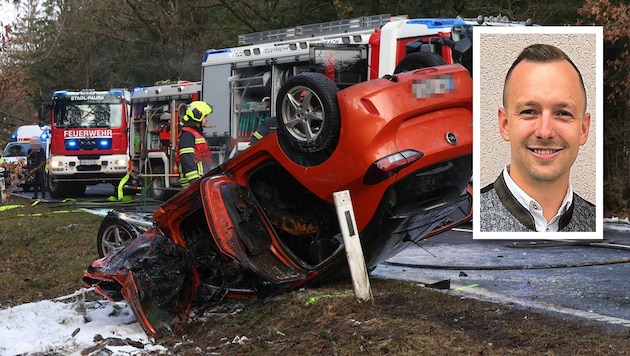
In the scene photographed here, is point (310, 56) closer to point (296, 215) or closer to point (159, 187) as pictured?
point (296, 215)

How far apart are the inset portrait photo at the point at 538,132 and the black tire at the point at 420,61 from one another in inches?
52.6

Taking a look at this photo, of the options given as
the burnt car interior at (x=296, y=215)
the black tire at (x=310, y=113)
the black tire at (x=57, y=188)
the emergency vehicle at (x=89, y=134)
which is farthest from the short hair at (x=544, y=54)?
the black tire at (x=57, y=188)

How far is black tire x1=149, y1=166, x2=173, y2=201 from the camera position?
19.1m

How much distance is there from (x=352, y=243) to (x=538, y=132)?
160 cm

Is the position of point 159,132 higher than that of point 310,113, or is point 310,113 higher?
point 159,132

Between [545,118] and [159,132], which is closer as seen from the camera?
[545,118]

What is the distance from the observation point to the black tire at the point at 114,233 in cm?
727

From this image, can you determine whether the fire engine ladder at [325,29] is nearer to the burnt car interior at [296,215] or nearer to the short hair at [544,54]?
the burnt car interior at [296,215]

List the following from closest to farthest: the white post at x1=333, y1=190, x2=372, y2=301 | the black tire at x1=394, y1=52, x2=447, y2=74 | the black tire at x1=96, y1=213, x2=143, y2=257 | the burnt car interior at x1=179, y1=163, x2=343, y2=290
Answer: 1. the white post at x1=333, y1=190, x2=372, y2=301
2. the black tire at x1=394, y1=52, x2=447, y2=74
3. the burnt car interior at x1=179, y1=163, x2=343, y2=290
4. the black tire at x1=96, y1=213, x2=143, y2=257

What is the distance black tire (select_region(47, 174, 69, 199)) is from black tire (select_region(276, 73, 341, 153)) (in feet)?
59.7

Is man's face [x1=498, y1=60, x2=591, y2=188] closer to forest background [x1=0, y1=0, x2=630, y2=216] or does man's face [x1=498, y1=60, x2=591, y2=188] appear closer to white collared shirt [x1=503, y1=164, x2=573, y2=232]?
white collared shirt [x1=503, y1=164, x2=573, y2=232]

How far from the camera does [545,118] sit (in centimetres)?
447

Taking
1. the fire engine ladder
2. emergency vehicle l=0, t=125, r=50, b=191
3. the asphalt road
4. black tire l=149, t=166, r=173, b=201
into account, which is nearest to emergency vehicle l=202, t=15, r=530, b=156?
the fire engine ladder

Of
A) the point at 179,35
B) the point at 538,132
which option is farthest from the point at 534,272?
the point at 179,35
